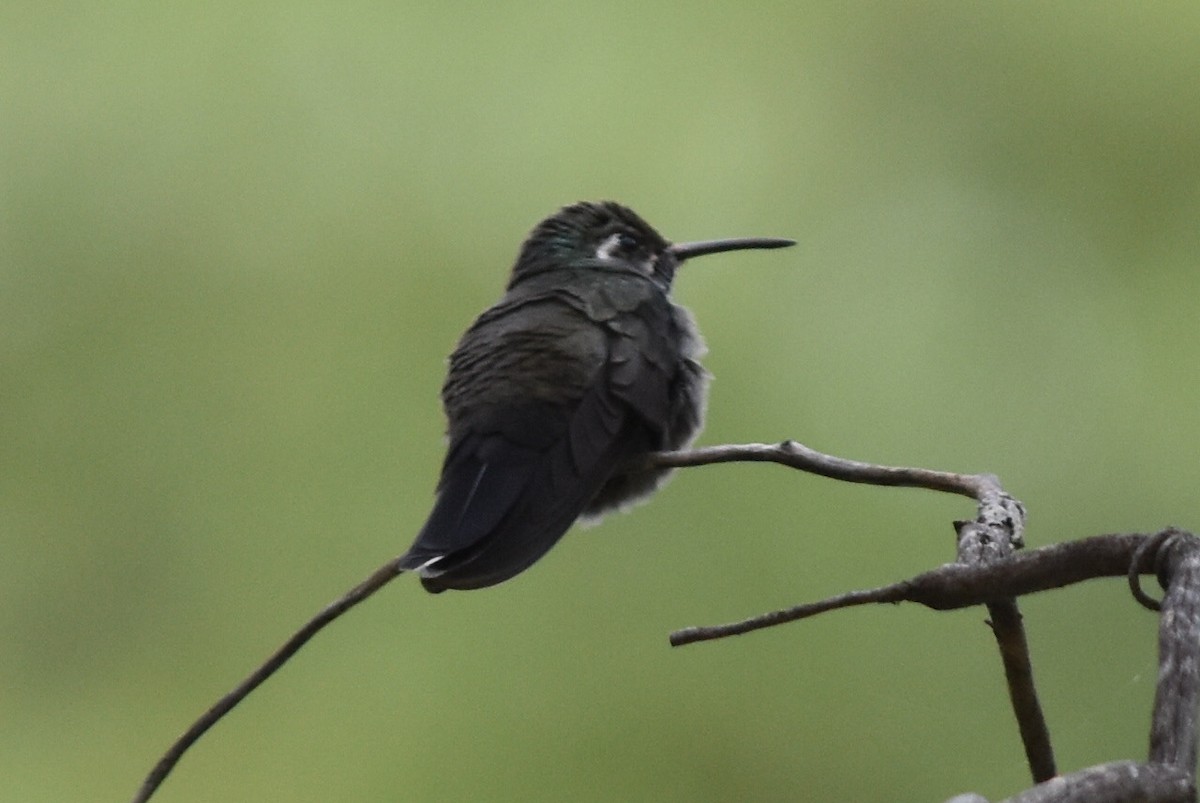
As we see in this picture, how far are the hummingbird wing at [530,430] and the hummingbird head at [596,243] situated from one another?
1.07 feet

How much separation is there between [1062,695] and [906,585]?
2384 millimetres

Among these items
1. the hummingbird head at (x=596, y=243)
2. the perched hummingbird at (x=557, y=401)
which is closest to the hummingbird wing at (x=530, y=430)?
the perched hummingbird at (x=557, y=401)

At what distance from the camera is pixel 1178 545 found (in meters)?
1.04

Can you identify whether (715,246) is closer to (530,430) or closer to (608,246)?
(608,246)

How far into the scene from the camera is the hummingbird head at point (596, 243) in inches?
108

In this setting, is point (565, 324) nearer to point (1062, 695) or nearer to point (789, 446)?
point (789, 446)

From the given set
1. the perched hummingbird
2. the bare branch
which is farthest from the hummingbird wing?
the bare branch

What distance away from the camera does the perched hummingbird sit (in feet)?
6.06

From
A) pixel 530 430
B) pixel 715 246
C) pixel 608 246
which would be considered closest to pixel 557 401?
pixel 530 430

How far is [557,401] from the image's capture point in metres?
2.14

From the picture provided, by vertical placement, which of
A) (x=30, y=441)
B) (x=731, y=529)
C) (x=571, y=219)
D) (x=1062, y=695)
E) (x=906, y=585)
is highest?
(x=571, y=219)

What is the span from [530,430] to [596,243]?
78cm

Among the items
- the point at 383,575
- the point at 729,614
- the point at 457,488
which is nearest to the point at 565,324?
the point at 457,488

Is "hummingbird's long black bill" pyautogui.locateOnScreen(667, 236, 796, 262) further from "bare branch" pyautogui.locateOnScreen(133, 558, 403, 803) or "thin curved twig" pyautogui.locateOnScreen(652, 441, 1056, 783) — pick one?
"thin curved twig" pyautogui.locateOnScreen(652, 441, 1056, 783)
